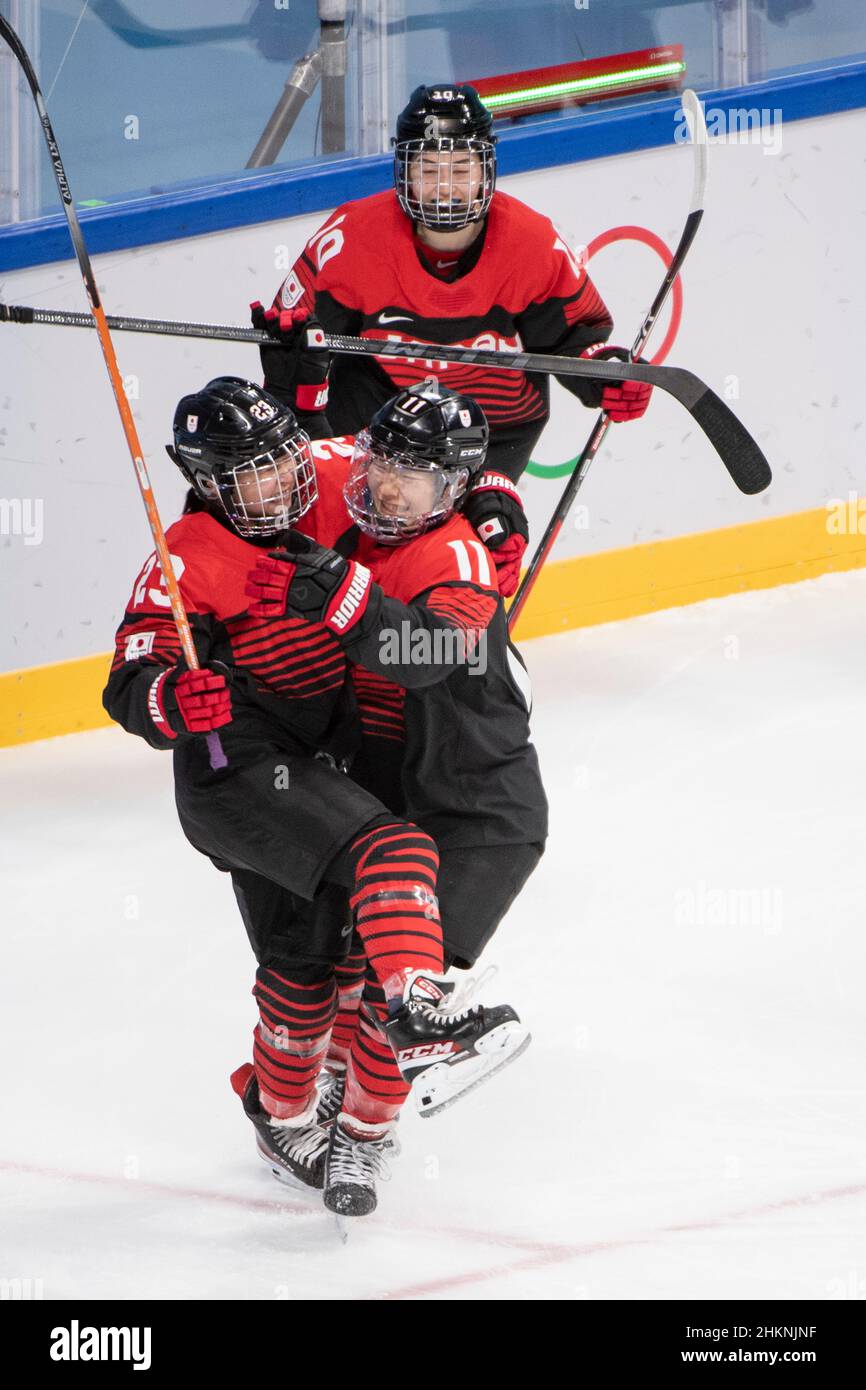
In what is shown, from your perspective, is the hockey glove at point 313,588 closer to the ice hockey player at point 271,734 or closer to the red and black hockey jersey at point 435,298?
the ice hockey player at point 271,734

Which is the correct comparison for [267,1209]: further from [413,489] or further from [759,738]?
[759,738]

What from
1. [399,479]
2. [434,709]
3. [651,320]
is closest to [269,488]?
[399,479]

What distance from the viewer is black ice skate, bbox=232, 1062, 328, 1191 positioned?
3.14 meters

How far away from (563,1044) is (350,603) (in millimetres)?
1258

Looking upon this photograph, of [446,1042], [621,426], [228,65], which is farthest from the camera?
[621,426]

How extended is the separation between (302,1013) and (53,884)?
1588 mm

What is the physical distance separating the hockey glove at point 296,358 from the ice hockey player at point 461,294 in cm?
27

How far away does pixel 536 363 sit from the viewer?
362cm

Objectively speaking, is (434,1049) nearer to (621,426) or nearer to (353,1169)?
(353,1169)

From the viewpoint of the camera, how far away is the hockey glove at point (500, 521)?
144 inches

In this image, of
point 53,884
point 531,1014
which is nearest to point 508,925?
point 531,1014

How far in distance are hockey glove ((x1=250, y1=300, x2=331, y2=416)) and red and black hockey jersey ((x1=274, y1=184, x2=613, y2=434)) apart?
40cm

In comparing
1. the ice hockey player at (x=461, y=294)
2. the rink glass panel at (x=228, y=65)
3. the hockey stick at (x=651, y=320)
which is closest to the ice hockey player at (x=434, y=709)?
the ice hockey player at (x=461, y=294)
